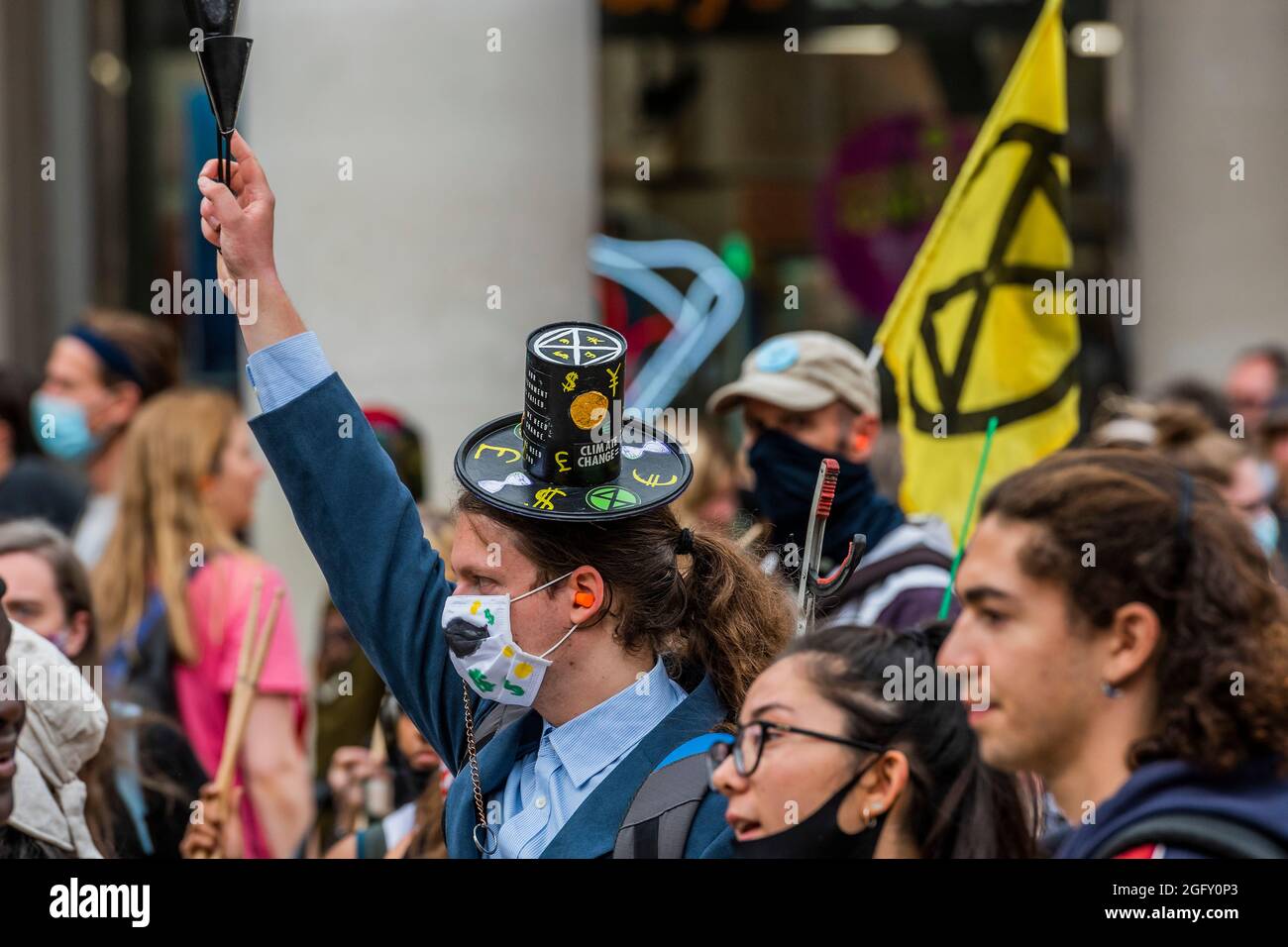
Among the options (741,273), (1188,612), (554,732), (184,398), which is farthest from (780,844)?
(741,273)

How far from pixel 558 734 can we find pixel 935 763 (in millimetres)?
603

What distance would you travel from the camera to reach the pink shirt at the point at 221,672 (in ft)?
15.3

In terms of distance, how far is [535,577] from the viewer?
109 inches

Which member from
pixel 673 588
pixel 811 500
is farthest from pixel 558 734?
pixel 811 500

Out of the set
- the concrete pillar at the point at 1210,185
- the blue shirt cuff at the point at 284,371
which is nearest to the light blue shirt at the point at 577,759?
the blue shirt cuff at the point at 284,371

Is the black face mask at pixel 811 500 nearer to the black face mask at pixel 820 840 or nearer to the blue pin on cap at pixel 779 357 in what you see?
the blue pin on cap at pixel 779 357

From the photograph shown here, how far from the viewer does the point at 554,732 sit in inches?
110

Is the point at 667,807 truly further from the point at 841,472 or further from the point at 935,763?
the point at 841,472

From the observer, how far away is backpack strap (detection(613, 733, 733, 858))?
8.36 ft

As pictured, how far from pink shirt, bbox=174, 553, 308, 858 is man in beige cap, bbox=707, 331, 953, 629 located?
137 cm

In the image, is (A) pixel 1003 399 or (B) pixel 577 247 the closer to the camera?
(A) pixel 1003 399

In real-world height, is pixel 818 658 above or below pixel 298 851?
above

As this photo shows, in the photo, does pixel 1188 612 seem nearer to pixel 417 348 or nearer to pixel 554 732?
pixel 554 732
